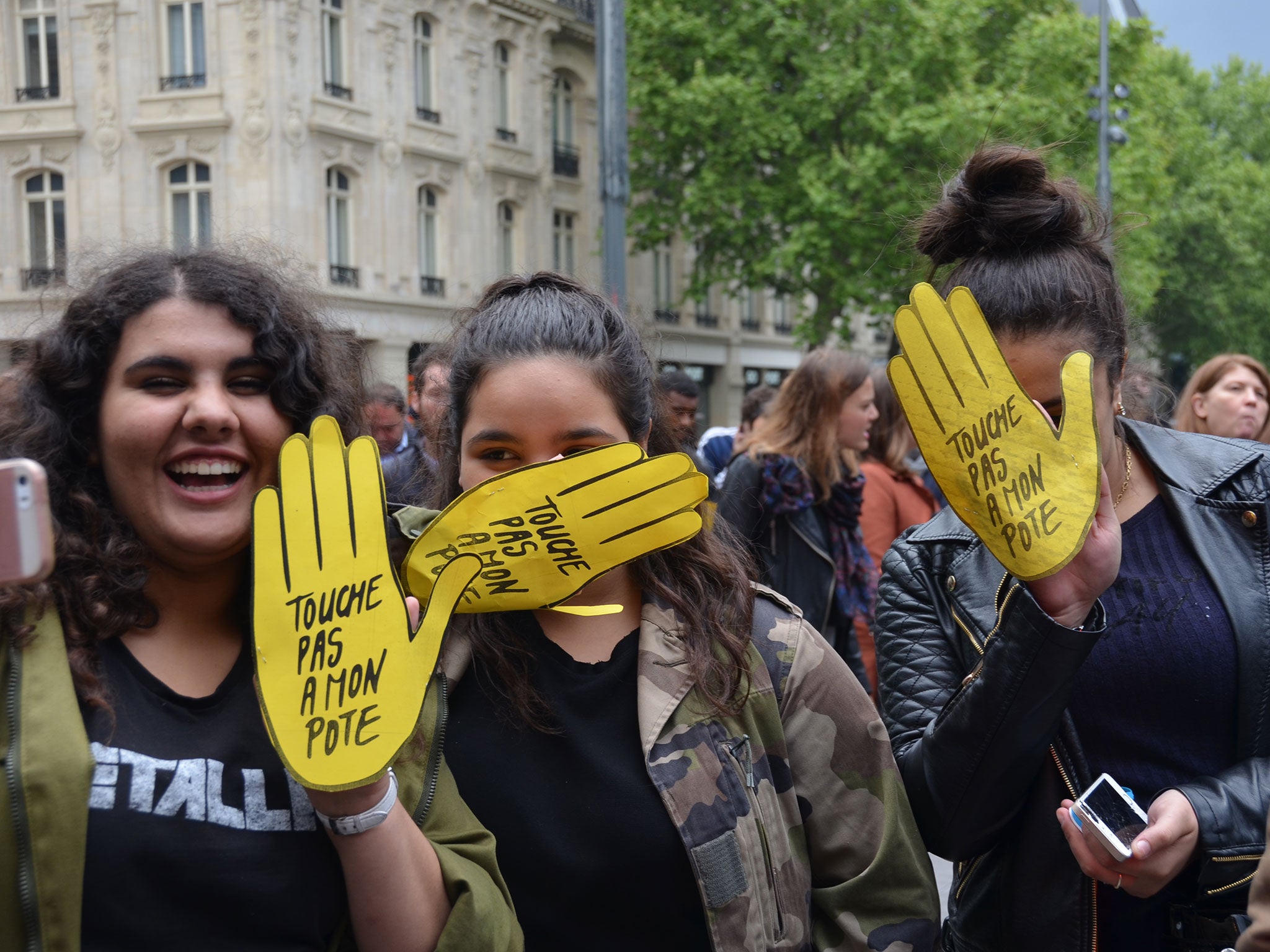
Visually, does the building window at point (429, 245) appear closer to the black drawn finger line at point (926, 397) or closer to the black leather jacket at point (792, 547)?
the black leather jacket at point (792, 547)

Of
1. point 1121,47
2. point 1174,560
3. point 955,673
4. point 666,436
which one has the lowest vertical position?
point 955,673

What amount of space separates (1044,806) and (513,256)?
22.3 m

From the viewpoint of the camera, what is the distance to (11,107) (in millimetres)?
19594

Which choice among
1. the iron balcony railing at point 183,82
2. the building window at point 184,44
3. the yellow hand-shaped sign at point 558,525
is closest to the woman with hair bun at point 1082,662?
the yellow hand-shaped sign at point 558,525

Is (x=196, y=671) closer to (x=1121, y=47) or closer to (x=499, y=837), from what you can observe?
(x=499, y=837)

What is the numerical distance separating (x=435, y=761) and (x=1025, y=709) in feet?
2.62

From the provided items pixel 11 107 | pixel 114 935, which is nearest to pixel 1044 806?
pixel 114 935

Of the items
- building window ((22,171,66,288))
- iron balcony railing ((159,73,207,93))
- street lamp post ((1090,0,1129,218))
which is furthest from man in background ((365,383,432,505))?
street lamp post ((1090,0,1129,218))

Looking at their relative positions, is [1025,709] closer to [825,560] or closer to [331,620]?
[331,620]

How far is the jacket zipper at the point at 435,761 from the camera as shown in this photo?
5.51ft

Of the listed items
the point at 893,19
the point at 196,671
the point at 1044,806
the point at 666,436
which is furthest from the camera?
the point at 893,19

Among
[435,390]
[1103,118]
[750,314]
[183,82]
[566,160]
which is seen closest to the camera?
[435,390]

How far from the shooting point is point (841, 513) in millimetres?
5312

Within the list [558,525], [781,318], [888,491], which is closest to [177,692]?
[558,525]
